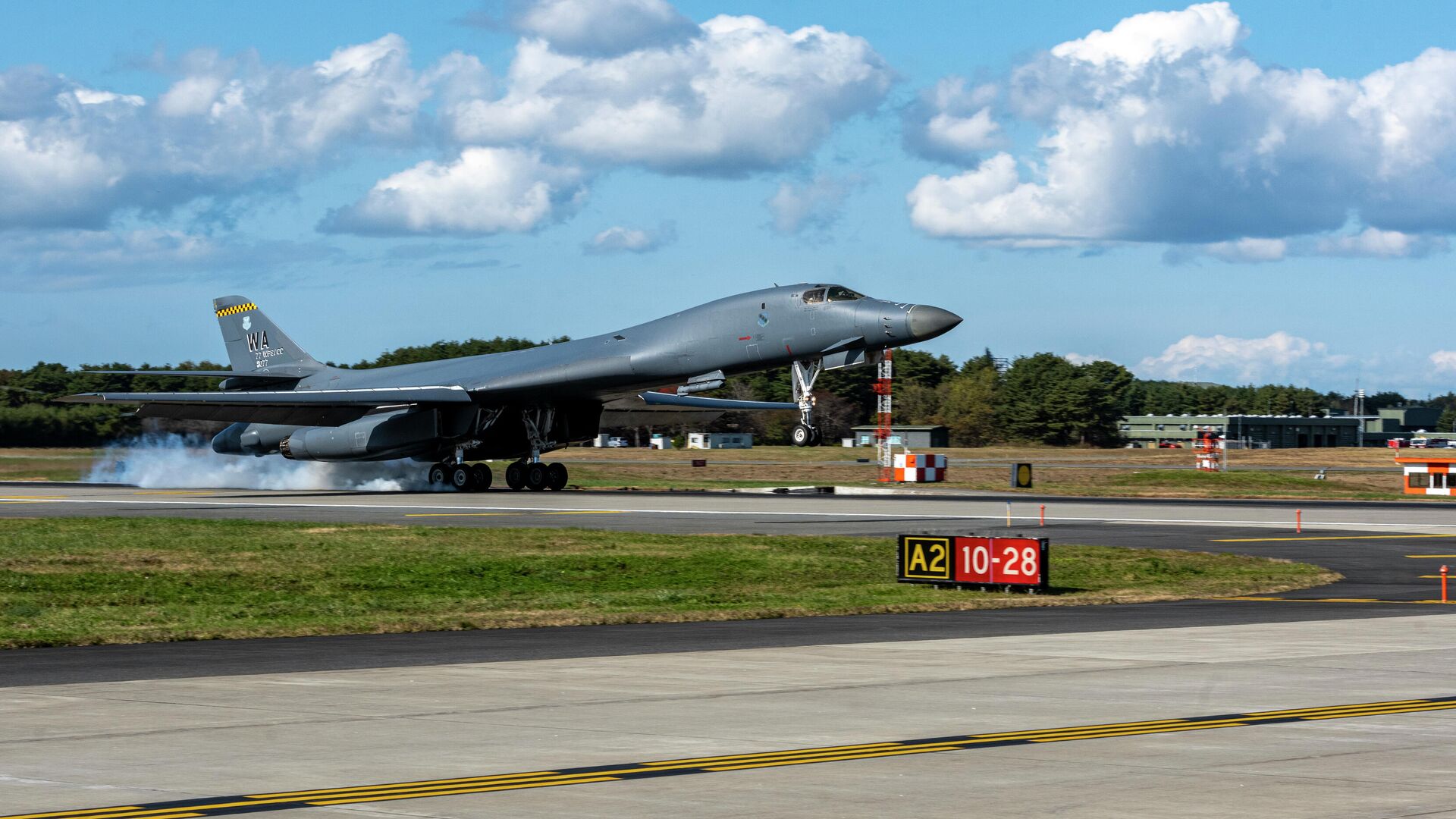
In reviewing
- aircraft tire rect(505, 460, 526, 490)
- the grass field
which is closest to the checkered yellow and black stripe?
the grass field

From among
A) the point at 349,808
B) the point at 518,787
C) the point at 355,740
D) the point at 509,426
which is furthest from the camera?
the point at 509,426

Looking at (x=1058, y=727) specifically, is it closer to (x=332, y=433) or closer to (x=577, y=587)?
(x=577, y=587)

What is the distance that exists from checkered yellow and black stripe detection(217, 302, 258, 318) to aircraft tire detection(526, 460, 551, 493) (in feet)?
45.9

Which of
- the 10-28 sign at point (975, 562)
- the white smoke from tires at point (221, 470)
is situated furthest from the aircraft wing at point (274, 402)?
the 10-28 sign at point (975, 562)

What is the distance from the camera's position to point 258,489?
52.7 m

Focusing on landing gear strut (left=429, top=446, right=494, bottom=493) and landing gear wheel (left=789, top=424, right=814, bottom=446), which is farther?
landing gear strut (left=429, top=446, right=494, bottom=493)

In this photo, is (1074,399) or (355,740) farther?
(1074,399)

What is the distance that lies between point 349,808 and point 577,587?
15498 millimetres

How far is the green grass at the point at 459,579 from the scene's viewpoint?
18.7 meters

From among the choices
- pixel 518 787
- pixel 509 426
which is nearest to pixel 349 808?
pixel 518 787

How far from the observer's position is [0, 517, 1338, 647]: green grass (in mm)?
18672

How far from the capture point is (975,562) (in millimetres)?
22562

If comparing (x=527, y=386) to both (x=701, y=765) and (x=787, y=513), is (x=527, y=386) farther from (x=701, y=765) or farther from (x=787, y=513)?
(x=701, y=765)

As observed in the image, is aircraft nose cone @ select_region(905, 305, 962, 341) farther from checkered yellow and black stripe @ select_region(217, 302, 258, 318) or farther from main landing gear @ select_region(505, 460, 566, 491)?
checkered yellow and black stripe @ select_region(217, 302, 258, 318)
